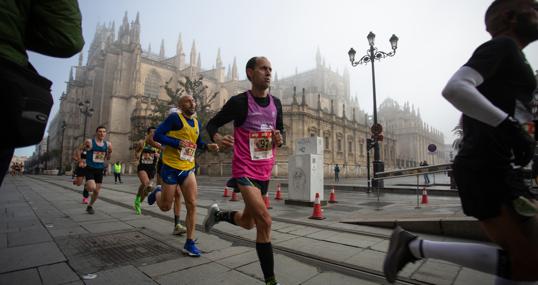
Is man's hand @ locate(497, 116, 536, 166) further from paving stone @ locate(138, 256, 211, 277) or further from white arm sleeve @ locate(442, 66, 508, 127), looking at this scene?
paving stone @ locate(138, 256, 211, 277)

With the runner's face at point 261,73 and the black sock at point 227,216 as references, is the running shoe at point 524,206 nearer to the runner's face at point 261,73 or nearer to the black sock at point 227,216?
the runner's face at point 261,73

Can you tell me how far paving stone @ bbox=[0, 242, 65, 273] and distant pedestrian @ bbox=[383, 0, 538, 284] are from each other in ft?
12.4

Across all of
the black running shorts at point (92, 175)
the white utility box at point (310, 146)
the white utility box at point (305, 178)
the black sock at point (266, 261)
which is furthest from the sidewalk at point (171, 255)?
the white utility box at point (310, 146)

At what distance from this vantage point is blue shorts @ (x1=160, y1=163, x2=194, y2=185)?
3941 millimetres

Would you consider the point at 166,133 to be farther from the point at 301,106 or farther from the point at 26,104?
the point at 301,106

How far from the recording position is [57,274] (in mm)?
2723

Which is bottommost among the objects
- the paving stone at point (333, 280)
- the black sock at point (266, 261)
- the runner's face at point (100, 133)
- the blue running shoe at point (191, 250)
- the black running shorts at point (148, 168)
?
the paving stone at point (333, 280)

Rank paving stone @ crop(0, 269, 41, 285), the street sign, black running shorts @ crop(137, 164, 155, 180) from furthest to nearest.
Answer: the street sign < black running shorts @ crop(137, 164, 155, 180) < paving stone @ crop(0, 269, 41, 285)

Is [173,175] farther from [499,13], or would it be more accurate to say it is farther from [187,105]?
[499,13]

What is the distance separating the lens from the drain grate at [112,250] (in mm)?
3104

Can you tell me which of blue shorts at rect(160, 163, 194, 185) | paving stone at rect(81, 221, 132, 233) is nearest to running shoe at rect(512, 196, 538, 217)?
blue shorts at rect(160, 163, 194, 185)

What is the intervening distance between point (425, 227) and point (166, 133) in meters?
4.47

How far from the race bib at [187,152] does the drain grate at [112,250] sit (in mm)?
1225

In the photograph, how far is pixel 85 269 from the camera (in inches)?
114
